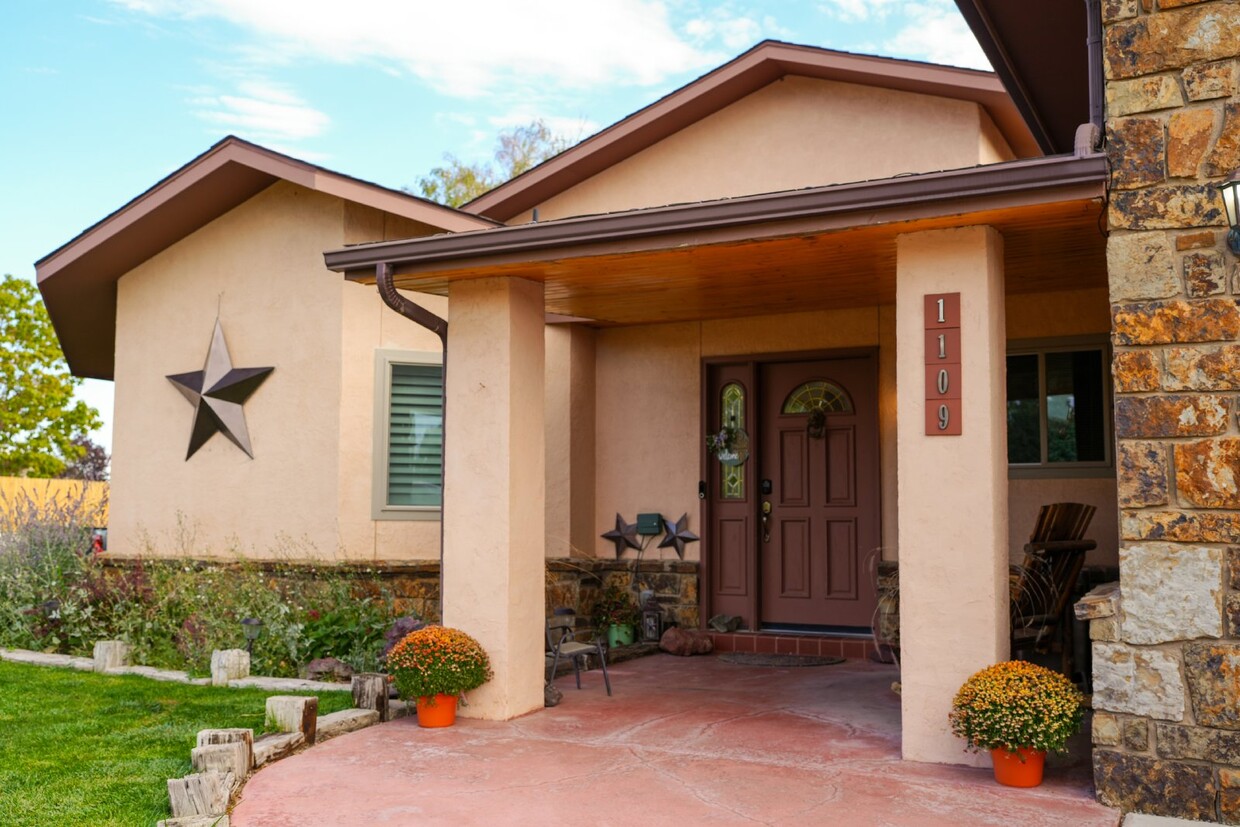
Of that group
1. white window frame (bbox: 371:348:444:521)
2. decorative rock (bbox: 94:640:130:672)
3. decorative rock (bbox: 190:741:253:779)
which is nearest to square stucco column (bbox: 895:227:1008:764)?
decorative rock (bbox: 190:741:253:779)

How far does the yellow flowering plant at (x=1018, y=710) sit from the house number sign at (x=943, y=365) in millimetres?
1212

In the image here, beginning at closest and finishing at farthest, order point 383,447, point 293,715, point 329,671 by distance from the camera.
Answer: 1. point 293,715
2. point 329,671
3. point 383,447

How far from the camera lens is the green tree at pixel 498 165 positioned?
28531 millimetres

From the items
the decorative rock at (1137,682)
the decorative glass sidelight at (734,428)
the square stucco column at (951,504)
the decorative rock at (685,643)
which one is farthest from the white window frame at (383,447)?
the decorative rock at (1137,682)

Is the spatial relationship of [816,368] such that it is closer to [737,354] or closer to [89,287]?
[737,354]

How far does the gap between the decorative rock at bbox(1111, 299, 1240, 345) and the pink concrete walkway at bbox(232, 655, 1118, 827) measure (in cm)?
207

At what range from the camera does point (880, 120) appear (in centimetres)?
931

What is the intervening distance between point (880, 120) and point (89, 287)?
25.9 ft

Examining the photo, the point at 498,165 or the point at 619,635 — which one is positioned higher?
the point at 498,165

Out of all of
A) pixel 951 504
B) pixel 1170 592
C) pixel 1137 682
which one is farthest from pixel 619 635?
pixel 1170 592

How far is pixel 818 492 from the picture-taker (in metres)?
9.46

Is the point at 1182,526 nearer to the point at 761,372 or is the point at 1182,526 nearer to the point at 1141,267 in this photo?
the point at 1141,267

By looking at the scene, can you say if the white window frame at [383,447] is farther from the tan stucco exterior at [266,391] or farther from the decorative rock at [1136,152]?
the decorative rock at [1136,152]

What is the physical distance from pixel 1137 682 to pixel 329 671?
17.4 ft
